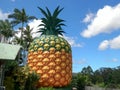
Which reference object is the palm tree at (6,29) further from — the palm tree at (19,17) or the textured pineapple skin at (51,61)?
the textured pineapple skin at (51,61)

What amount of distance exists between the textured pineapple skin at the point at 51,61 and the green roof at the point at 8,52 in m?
8.13

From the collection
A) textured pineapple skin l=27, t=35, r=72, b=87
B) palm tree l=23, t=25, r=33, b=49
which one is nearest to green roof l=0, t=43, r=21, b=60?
textured pineapple skin l=27, t=35, r=72, b=87

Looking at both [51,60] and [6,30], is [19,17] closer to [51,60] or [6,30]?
[6,30]

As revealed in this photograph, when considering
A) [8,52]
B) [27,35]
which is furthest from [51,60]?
[27,35]

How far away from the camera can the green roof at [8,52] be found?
18.0 meters

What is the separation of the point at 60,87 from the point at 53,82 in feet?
3.07

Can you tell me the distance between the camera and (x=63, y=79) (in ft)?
91.4

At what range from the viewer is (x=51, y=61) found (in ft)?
90.2

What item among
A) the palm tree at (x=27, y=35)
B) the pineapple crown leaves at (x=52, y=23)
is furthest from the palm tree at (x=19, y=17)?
the pineapple crown leaves at (x=52, y=23)

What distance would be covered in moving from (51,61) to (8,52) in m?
9.17

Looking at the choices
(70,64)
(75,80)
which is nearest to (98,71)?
(75,80)

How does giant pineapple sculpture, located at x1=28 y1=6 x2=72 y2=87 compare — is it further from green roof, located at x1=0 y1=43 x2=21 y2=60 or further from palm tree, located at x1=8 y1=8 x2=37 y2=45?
palm tree, located at x1=8 y1=8 x2=37 y2=45

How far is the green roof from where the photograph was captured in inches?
711

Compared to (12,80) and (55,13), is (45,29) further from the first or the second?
(12,80)
